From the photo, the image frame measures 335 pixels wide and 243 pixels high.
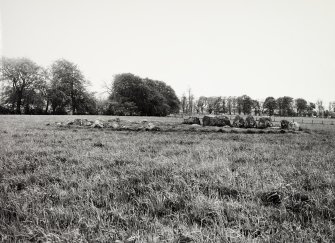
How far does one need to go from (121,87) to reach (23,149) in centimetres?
5708

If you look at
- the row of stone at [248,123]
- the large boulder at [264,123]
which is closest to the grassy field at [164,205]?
the large boulder at [264,123]

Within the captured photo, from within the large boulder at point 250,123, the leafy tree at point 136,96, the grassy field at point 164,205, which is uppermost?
the leafy tree at point 136,96

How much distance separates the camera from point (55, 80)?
196 ft

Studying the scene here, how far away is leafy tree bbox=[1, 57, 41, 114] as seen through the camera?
51.8 metres

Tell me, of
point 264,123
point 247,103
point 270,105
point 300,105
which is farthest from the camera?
point 300,105

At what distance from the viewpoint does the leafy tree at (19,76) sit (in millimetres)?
51750

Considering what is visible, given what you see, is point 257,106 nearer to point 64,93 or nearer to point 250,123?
point 64,93

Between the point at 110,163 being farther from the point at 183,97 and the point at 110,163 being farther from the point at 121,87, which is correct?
the point at 183,97

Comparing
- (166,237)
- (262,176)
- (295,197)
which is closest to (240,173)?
(262,176)

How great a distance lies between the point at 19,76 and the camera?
53438mm

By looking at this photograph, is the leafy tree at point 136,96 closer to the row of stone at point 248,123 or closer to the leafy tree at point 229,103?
the row of stone at point 248,123

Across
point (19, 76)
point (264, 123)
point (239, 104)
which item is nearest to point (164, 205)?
point (264, 123)

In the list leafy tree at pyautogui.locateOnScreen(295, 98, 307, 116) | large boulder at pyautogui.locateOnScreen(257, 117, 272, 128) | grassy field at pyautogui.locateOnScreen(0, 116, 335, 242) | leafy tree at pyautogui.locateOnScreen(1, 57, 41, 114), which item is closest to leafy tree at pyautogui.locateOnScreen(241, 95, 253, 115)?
leafy tree at pyautogui.locateOnScreen(295, 98, 307, 116)

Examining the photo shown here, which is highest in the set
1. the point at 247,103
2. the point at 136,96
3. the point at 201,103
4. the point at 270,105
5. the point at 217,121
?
the point at 201,103
